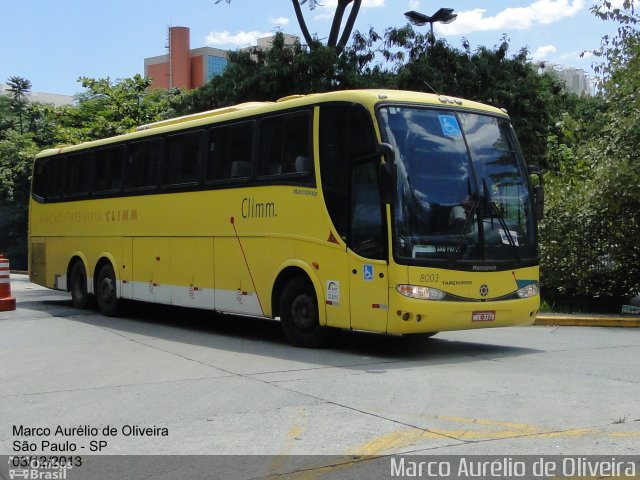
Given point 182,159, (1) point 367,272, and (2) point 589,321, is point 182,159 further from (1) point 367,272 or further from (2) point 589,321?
(2) point 589,321

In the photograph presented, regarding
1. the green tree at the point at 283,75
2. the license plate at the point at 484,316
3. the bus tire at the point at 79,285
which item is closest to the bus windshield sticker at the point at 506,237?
the license plate at the point at 484,316

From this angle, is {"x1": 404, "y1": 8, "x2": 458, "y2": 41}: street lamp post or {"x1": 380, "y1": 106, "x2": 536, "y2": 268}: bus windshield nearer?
{"x1": 380, "y1": 106, "x2": 536, "y2": 268}: bus windshield

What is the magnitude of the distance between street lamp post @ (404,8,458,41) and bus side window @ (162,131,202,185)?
14.5 meters

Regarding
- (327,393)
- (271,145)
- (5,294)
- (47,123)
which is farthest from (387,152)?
(47,123)

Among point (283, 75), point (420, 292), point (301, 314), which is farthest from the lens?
point (283, 75)

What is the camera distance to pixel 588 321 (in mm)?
16250

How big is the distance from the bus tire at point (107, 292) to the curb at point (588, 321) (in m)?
8.54

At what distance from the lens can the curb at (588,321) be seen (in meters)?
16.2

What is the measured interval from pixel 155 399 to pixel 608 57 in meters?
13.8

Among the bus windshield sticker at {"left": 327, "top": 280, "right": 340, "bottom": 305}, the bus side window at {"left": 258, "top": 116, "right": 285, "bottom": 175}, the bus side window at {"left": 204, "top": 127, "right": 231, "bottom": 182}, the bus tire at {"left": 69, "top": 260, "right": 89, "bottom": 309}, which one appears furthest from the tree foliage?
the bus windshield sticker at {"left": 327, "top": 280, "right": 340, "bottom": 305}

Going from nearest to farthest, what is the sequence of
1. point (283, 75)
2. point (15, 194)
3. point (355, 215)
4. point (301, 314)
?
point (355, 215) → point (301, 314) → point (283, 75) → point (15, 194)

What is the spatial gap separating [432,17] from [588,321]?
14.7 m

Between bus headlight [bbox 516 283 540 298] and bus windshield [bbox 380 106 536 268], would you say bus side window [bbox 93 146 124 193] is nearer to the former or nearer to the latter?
bus windshield [bbox 380 106 536 268]

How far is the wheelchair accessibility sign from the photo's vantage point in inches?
438
